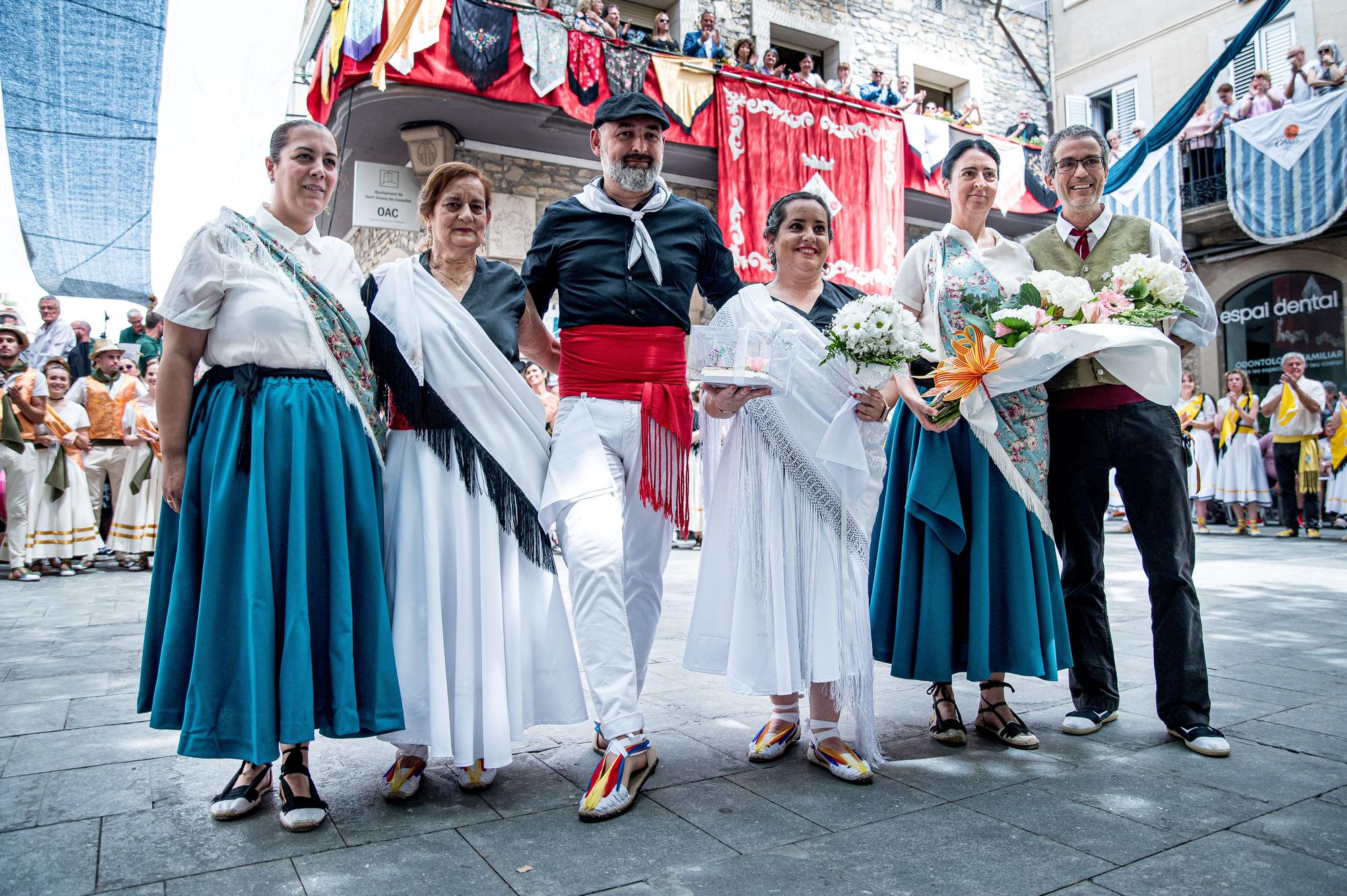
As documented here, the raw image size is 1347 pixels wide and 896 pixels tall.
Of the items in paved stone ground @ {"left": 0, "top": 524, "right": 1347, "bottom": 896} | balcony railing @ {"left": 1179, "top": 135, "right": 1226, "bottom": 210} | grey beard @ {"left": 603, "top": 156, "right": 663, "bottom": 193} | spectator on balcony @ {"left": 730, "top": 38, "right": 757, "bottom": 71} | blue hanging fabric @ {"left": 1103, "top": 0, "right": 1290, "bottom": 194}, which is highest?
spectator on balcony @ {"left": 730, "top": 38, "right": 757, "bottom": 71}

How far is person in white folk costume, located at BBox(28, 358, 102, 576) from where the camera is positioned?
28.4 ft

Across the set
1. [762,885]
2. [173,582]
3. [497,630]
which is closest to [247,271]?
[173,582]

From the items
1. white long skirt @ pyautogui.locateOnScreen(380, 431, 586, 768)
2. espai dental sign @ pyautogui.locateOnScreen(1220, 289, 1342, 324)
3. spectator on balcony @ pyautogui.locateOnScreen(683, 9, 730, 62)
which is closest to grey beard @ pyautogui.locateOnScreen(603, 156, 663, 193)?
white long skirt @ pyautogui.locateOnScreen(380, 431, 586, 768)

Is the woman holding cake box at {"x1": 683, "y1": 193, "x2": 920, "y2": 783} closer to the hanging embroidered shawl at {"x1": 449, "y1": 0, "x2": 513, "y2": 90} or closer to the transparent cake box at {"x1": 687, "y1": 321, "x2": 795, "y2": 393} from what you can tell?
the transparent cake box at {"x1": 687, "y1": 321, "x2": 795, "y2": 393}

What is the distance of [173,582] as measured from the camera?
2.42 meters

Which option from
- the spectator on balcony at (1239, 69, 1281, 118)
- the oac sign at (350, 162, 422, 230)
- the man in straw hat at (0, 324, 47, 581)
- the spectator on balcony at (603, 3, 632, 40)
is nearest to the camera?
the man in straw hat at (0, 324, 47, 581)

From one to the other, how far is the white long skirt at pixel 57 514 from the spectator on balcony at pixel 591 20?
315 inches

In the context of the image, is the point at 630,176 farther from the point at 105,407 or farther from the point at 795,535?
the point at 105,407

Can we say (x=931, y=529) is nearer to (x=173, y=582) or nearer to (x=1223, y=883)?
(x=1223, y=883)

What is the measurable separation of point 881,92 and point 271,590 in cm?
1539

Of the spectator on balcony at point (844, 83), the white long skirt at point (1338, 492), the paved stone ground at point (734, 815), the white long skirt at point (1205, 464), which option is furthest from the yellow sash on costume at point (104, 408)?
the white long skirt at point (1338, 492)

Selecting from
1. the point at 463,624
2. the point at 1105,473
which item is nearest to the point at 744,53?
the point at 1105,473

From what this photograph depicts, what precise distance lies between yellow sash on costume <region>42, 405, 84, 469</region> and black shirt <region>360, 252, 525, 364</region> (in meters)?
7.64

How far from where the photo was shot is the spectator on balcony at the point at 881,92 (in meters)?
15.5
